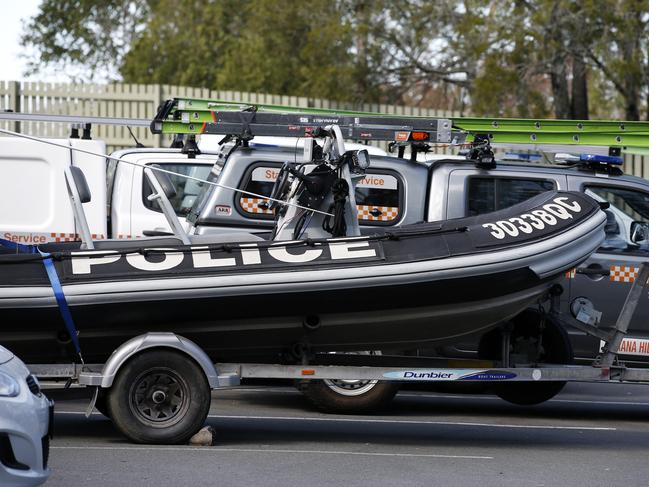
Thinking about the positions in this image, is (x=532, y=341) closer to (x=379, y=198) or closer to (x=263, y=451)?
(x=379, y=198)

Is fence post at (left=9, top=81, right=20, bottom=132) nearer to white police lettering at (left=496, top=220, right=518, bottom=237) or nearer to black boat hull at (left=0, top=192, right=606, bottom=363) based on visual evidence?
black boat hull at (left=0, top=192, right=606, bottom=363)

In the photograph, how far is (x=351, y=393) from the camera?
9766 millimetres

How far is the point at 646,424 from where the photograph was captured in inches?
400

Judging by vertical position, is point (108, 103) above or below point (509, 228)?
above

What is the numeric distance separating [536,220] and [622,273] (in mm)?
2022

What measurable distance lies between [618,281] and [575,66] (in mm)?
11728

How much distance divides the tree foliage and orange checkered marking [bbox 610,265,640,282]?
35.5ft

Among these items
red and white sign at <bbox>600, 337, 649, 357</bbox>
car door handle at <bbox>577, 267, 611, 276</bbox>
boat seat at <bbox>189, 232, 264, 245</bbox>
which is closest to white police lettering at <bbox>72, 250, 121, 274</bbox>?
boat seat at <bbox>189, 232, 264, 245</bbox>

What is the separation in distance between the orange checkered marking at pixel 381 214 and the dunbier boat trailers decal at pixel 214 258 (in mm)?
2074

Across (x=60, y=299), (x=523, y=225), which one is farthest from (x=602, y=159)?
(x=60, y=299)

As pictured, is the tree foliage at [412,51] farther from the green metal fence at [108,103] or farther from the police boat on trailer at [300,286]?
the police boat on trailer at [300,286]

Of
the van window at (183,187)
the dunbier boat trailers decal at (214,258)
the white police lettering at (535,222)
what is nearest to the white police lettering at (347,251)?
the dunbier boat trailers decal at (214,258)

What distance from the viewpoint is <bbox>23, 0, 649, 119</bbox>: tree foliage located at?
67.5 ft

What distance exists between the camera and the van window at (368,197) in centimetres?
1030
